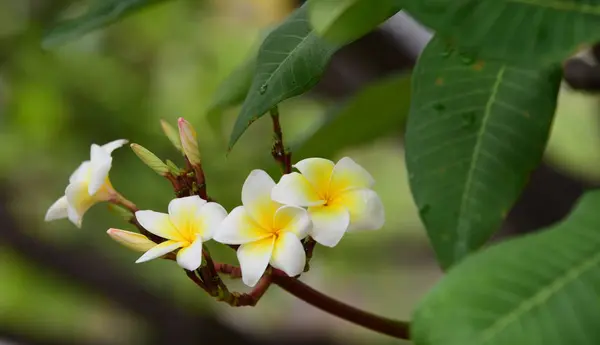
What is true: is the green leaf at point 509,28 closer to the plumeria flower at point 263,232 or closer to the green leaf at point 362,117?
the plumeria flower at point 263,232

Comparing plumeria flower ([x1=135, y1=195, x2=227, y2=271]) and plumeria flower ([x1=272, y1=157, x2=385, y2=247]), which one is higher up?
plumeria flower ([x1=135, y1=195, x2=227, y2=271])

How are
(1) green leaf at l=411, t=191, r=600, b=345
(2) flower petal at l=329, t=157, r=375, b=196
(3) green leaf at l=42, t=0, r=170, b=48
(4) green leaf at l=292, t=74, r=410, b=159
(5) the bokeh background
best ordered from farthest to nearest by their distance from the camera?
(5) the bokeh background → (4) green leaf at l=292, t=74, r=410, b=159 → (3) green leaf at l=42, t=0, r=170, b=48 → (2) flower petal at l=329, t=157, r=375, b=196 → (1) green leaf at l=411, t=191, r=600, b=345

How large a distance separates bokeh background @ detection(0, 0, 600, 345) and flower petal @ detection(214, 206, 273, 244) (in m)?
0.66

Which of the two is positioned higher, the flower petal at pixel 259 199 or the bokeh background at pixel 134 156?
the flower petal at pixel 259 199

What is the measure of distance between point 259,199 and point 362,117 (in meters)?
0.38

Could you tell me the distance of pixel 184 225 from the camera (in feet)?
1.34

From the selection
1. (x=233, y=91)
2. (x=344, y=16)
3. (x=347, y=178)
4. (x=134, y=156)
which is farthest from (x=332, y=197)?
(x=134, y=156)

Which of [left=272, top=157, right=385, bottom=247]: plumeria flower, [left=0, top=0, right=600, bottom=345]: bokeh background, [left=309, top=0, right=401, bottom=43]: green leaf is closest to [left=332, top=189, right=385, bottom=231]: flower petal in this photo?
[left=272, top=157, right=385, bottom=247]: plumeria flower

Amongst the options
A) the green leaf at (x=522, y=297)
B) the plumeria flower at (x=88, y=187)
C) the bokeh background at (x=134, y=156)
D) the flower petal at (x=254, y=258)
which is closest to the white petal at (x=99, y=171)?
the plumeria flower at (x=88, y=187)

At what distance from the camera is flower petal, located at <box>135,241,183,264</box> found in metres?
0.39

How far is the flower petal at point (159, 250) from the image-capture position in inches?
15.4

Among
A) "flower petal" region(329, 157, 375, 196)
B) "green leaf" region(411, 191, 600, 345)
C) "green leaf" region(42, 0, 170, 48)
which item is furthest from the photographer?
"green leaf" region(42, 0, 170, 48)

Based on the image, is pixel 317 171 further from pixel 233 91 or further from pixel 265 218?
pixel 233 91

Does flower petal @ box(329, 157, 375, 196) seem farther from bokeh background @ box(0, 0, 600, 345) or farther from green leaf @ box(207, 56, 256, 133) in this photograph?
bokeh background @ box(0, 0, 600, 345)
